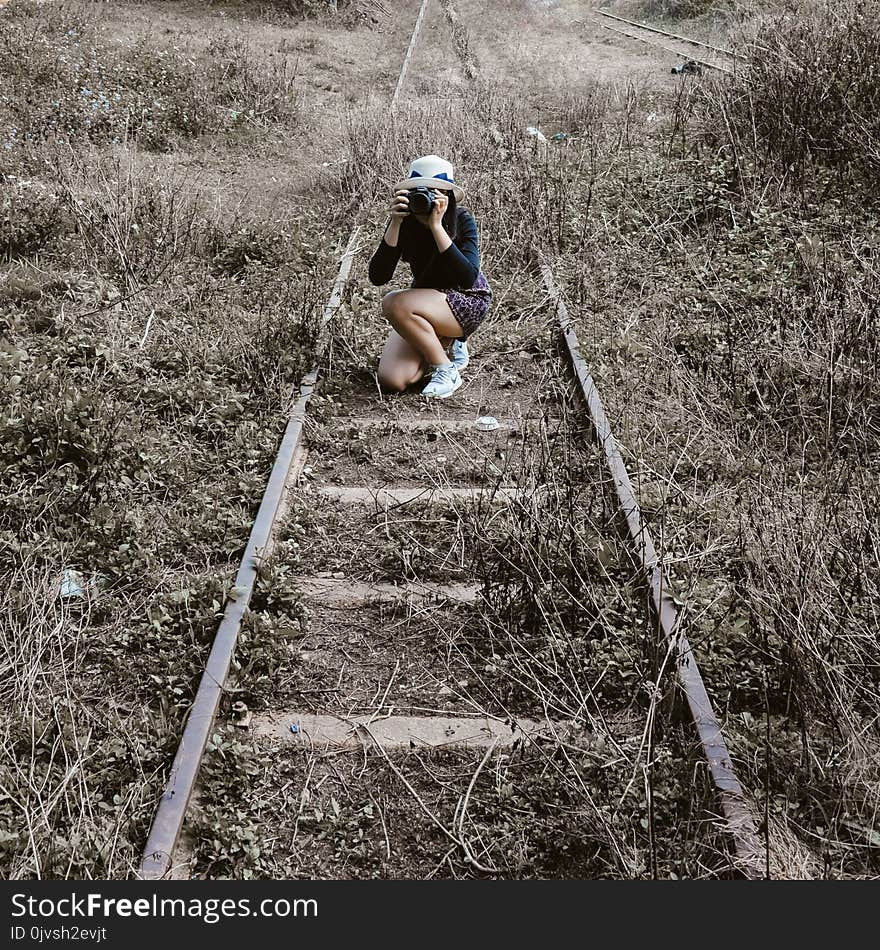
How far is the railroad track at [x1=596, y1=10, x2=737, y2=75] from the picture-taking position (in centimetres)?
1346

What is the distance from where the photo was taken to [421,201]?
5285 millimetres

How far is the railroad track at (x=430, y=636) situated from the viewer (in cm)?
318

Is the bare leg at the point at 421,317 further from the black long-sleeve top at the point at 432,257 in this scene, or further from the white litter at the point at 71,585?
the white litter at the point at 71,585

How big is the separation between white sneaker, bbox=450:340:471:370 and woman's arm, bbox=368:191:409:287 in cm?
72

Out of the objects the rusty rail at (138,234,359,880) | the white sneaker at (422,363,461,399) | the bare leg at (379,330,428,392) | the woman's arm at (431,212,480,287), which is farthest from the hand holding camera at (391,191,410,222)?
the rusty rail at (138,234,359,880)

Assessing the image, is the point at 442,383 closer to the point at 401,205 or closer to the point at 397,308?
the point at 397,308

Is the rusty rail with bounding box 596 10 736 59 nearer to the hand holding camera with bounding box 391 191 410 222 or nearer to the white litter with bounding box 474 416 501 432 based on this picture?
the hand holding camera with bounding box 391 191 410 222

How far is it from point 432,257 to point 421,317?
371 mm

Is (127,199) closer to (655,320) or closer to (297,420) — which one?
(297,420)

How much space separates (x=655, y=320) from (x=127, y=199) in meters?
4.57

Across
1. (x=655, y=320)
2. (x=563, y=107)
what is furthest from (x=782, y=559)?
(x=563, y=107)

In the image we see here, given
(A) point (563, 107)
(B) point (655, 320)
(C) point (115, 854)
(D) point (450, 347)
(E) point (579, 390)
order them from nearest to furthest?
(C) point (115, 854), (E) point (579, 390), (D) point (450, 347), (B) point (655, 320), (A) point (563, 107)

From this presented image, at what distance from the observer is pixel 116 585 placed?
167 inches

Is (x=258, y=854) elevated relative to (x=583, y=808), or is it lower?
lower
